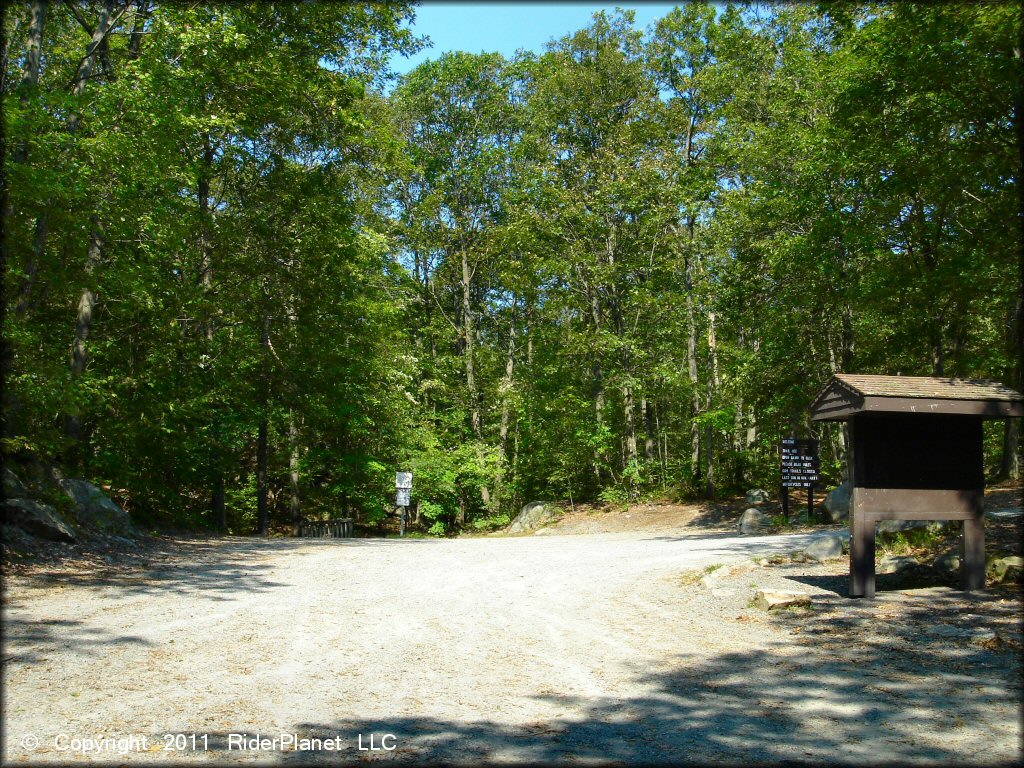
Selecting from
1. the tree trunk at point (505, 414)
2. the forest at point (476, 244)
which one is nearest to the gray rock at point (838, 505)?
the forest at point (476, 244)

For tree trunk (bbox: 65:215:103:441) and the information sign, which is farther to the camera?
the information sign

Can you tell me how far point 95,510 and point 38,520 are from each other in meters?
1.97

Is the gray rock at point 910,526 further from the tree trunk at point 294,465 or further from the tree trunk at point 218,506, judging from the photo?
the tree trunk at point 294,465

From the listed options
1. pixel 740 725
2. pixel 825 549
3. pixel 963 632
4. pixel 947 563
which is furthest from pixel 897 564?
pixel 740 725

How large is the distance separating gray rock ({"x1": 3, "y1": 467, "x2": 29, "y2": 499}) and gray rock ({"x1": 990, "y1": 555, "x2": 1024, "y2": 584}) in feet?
41.9

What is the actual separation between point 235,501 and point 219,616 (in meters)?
18.7

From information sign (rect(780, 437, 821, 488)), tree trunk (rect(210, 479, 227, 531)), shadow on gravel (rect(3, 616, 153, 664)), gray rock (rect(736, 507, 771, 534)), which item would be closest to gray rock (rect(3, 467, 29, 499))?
shadow on gravel (rect(3, 616, 153, 664))

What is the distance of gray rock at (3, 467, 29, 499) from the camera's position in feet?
34.0

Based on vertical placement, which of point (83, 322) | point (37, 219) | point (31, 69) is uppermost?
point (31, 69)

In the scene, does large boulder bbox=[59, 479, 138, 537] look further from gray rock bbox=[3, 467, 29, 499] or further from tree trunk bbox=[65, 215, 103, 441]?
tree trunk bbox=[65, 215, 103, 441]

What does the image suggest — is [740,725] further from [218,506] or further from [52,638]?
[218,506]

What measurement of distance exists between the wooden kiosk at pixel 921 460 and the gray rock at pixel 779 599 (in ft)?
2.06

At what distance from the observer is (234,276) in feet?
59.0

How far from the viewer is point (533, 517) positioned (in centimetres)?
2527
